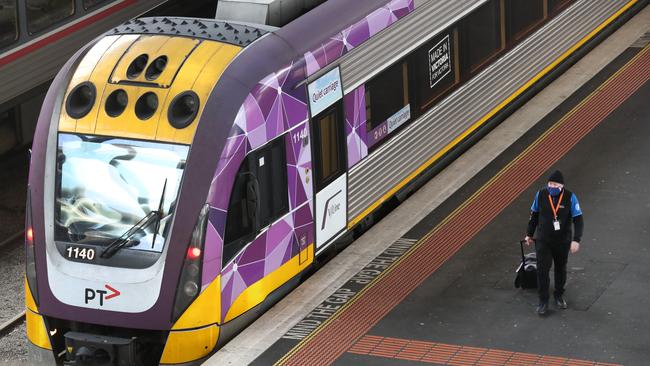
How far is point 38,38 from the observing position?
22.4 metres

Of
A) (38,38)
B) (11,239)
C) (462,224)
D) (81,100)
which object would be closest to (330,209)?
(462,224)

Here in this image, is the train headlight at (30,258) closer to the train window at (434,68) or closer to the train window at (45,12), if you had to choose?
the train window at (434,68)

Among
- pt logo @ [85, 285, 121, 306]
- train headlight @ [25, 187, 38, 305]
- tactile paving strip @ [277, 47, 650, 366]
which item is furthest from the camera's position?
tactile paving strip @ [277, 47, 650, 366]

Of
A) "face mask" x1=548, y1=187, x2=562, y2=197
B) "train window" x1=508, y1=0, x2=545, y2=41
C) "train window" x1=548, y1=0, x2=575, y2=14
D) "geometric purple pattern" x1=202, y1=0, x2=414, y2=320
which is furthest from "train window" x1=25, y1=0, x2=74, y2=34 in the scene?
"face mask" x1=548, y1=187, x2=562, y2=197

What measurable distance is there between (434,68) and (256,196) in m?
5.08

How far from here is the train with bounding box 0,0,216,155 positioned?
71.5 feet

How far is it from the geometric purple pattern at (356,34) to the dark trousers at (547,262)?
10.4 ft

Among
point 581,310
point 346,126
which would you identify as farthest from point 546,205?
point 346,126

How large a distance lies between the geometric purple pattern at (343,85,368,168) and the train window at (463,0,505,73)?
3.30m

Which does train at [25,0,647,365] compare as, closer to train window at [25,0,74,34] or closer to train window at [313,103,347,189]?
train window at [313,103,347,189]

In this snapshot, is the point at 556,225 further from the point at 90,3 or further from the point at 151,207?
the point at 90,3

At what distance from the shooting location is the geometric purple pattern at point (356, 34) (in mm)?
16975

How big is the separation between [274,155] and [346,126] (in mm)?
1782

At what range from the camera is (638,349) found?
1527cm
